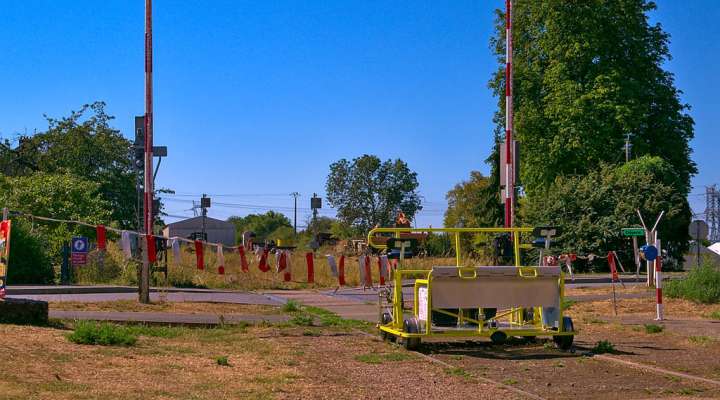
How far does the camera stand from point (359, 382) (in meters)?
9.83

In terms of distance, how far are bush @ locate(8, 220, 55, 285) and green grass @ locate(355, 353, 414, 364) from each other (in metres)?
20.3

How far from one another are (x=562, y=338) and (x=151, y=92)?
10.2 m

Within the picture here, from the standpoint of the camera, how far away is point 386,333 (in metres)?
13.7

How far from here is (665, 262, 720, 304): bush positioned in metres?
21.0

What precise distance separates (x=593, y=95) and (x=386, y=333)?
34017 mm

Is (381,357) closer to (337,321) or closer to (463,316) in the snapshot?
(463,316)

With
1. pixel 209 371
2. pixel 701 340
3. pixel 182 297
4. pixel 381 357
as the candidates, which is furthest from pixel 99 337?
pixel 182 297

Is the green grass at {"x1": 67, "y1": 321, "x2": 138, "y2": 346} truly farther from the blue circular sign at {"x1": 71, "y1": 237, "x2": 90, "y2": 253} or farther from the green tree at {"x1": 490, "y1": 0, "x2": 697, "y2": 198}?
the green tree at {"x1": 490, "y1": 0, "x2": 697, "y2": 198}

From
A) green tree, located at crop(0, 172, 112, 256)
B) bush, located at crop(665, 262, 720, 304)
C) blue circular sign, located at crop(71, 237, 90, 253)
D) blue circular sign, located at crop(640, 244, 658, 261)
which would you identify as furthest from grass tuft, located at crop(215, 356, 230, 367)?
green tree, located at crop(0, 172, 112, 256)

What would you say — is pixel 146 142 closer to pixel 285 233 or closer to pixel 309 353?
pixel 309 353

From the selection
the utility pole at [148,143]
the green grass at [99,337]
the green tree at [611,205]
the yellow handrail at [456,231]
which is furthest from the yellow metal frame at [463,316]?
the green tree at [611,205]

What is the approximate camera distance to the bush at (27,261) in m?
29.5

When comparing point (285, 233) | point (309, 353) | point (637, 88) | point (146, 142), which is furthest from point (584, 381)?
point (285, 233)

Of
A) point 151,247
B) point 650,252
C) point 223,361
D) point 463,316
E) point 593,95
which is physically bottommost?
point 223,361
